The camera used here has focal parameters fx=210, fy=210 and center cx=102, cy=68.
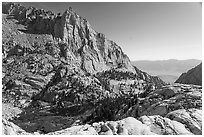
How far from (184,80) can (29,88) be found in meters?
145

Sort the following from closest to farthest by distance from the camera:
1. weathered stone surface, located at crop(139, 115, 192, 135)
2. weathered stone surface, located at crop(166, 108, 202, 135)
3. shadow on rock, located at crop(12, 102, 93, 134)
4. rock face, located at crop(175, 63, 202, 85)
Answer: weathered stone surface, located at crop(139, 115, 192, 135) → weathered stone surface, located at crop(166, 108, 202, 135) → shadow on rock, located at crop(12, 102, 93, 134) → rock face, located at crop(175, 63, 202, 85)

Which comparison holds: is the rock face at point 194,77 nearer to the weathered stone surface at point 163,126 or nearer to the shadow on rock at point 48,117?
the shadow on rock at point 48,117

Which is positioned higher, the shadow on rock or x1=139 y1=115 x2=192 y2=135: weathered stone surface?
x1=139 y1=115 x2=192 y2=135: weathered stone surface

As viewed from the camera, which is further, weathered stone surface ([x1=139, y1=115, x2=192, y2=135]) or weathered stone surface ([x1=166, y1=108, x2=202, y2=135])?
weathered stone surface ([x1=166, y1=108, x2=202, y2=135])

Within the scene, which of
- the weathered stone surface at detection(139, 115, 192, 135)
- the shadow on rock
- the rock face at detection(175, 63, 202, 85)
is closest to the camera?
the weathered stone surface at detection(139, 115, 192, 135)

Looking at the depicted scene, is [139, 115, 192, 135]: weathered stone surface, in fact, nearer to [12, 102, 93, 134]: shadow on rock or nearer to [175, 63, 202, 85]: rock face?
[12, 102, 93, 134]: shadow on rock

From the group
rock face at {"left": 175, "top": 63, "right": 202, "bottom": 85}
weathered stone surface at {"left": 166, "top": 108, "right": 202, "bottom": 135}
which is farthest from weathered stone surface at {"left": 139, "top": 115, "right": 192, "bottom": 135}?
rock face at {"left": 175, "top": 63, "right": 202, "bottom": 85}

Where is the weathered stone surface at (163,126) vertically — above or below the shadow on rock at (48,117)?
above

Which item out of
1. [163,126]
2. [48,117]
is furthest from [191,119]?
[48,117]

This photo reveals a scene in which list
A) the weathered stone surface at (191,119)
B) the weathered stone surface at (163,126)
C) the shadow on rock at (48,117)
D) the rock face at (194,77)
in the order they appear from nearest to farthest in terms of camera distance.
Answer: the weathered stone surface at (163,126), the weathered stone surface at (191,119), the shadow on rock at (48,117), the rock face at (194,77)

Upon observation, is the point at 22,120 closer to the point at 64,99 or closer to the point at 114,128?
the point at 64,99

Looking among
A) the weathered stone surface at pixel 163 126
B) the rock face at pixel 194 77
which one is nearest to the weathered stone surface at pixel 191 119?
the weathered stone surface at pixel 163 126

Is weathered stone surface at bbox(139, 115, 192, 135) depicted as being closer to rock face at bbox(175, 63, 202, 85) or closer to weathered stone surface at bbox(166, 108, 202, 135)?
weathered stone surface at bbox(166, 108, 202, 135)

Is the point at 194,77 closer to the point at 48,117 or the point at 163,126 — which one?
the point at 48,117
